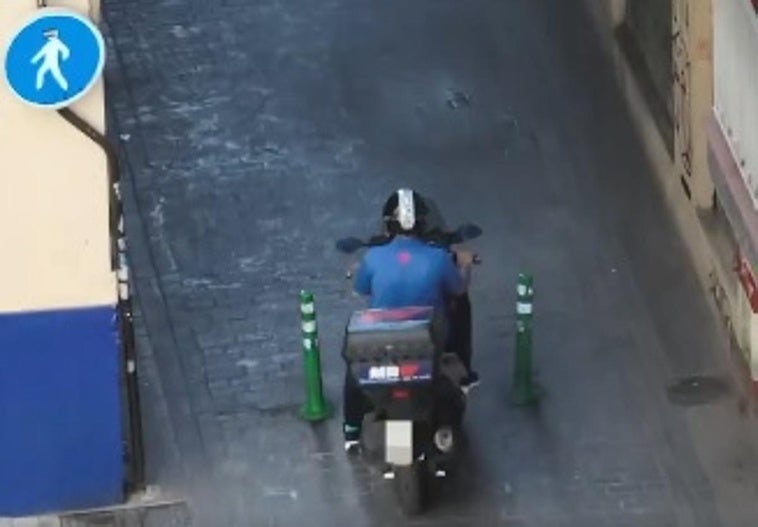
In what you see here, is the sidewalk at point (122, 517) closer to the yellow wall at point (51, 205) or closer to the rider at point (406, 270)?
the rider at point (406, 270)

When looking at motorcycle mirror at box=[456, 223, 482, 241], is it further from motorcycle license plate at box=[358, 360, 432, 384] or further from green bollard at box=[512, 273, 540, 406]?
motorcycle license plate at box=[358, 360, 432, 384]

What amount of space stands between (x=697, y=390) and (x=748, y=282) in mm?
815

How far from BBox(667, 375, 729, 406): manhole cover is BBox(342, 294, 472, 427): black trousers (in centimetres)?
127

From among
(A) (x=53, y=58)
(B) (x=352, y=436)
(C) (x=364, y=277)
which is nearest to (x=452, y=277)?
(C) (x=364, y=277)

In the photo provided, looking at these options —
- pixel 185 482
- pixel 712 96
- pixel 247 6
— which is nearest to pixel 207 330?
pixel 185 482

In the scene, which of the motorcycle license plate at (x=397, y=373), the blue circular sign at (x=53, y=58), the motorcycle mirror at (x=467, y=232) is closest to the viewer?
the blue circular sign at (x=53, y=58)

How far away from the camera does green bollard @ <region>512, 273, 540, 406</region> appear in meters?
13.5

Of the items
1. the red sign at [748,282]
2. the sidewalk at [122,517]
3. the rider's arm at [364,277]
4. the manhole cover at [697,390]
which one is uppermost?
the rider's arm at [364,277]

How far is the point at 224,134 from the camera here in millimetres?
17031

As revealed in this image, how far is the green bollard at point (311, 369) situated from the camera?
13.5 meters

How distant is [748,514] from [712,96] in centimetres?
301

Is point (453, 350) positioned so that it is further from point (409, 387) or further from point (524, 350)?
point (409, 387)

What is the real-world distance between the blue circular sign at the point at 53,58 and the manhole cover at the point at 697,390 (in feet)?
13.8

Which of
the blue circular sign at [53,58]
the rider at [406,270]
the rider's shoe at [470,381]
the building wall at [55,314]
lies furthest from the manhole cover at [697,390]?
the blue circular sign at [53,58]
